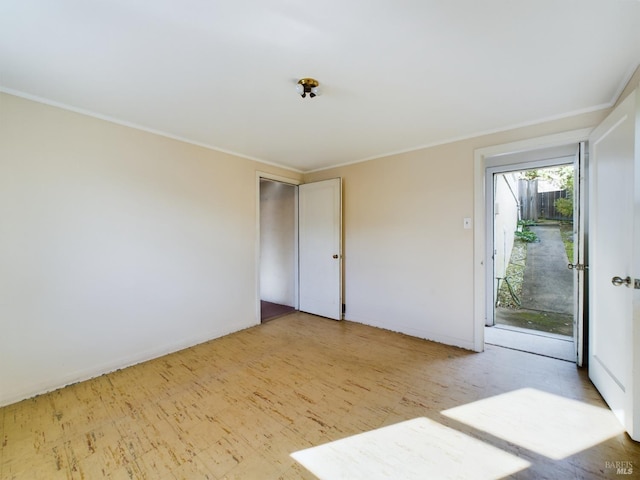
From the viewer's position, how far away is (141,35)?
4.80 feet

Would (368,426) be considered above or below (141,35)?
below

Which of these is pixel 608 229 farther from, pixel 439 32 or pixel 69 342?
pixel 69 342

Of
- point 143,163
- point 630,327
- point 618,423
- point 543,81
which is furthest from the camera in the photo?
point 143,163

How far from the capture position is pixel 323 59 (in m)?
1.68

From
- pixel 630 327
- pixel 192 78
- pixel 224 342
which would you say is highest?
pixel 192 78

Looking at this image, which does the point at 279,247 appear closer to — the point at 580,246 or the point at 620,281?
the point at 580,246

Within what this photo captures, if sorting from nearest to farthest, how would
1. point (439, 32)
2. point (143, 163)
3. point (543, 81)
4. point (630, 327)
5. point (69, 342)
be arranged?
point (439, 32) → point (630, 327) → point (543, 81) → point (69, 342) → point (143, 163)

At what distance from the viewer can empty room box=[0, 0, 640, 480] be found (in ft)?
4.79

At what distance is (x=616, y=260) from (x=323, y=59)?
2378 millimetres

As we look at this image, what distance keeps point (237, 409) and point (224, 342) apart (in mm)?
1348

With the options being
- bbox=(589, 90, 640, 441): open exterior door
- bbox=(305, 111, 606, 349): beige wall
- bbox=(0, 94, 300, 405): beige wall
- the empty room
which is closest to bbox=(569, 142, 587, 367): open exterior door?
the empty room

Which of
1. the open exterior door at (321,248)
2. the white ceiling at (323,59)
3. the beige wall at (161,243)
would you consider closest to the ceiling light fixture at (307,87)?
the white ceiling at (323,59)

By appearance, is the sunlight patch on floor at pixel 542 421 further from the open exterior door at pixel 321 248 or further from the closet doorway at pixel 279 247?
the closet doorway at pixel 279 247

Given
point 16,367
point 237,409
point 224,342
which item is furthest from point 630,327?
point 16,367
